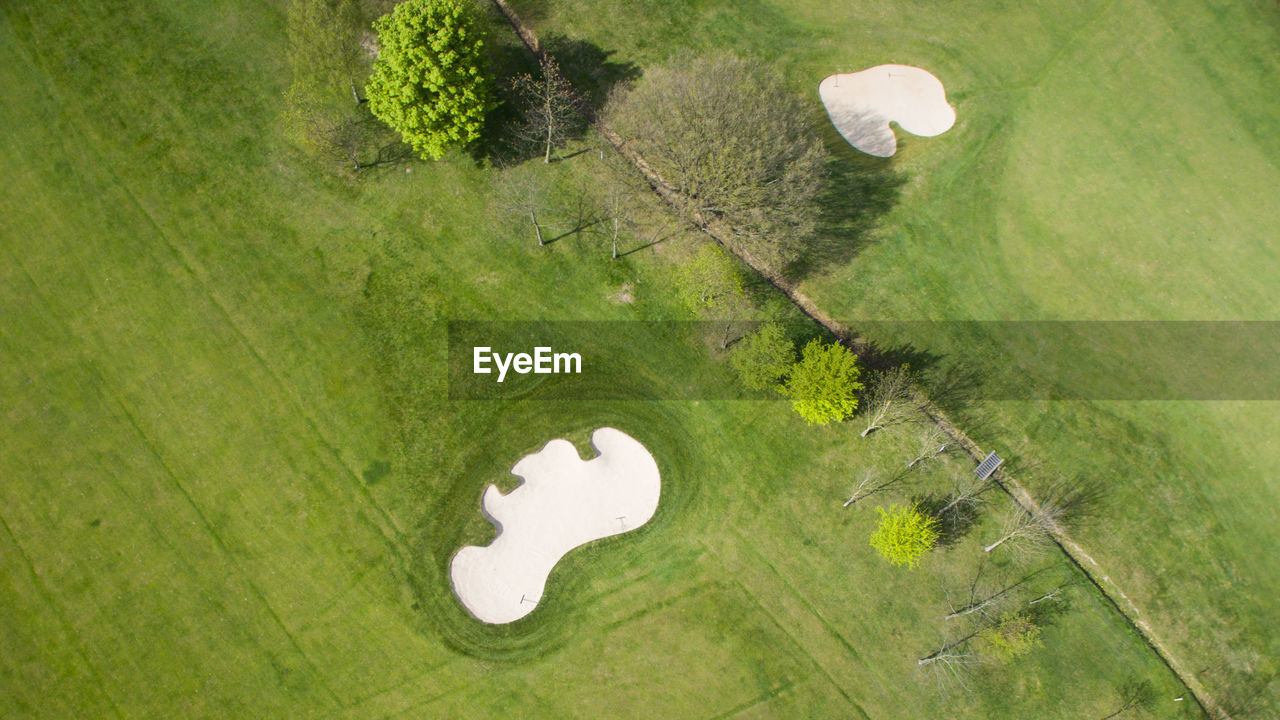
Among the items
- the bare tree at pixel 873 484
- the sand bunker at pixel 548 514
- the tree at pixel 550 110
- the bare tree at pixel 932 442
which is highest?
the tree at pixel 550 110

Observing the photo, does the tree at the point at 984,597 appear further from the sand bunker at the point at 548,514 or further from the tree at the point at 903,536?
the sand bunker at the point at 548,514

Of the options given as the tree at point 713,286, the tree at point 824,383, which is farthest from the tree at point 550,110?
the tree at point 824,383

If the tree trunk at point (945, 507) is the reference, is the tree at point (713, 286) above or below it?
above

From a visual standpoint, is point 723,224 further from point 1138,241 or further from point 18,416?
point 18,416

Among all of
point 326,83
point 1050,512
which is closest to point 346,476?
point 326,83

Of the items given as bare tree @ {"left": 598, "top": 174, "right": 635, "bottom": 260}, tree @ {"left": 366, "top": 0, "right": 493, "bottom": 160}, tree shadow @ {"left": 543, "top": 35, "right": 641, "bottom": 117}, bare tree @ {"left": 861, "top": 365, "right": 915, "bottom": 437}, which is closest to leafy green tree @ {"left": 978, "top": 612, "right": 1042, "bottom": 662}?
bare tree @ {"left": 861, "top": 365, "right": 915, "bottom": 437}

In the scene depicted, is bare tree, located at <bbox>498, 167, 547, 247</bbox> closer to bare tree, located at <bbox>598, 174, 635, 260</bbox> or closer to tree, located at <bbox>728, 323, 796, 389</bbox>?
bare tree, located at <bbox>598, 174, 635, 260</bbox>
